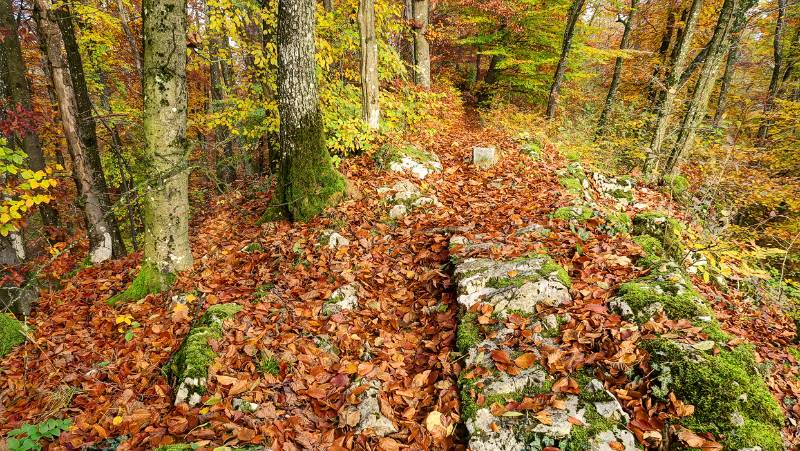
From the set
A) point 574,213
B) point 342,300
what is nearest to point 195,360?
point 342,300

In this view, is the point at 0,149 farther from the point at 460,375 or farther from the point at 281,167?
the point at 460,375

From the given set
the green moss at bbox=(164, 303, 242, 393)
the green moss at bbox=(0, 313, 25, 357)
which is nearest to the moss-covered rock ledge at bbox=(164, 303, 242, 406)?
the green moss at bbox=(164, 303, 242, 393)

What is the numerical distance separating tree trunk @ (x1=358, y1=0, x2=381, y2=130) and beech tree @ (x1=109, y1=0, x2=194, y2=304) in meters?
3.98

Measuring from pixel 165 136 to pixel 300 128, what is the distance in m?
2.01

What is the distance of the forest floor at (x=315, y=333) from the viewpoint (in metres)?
3.26

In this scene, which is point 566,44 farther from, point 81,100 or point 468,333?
point 81,100

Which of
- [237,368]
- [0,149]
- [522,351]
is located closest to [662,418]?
[522,351]

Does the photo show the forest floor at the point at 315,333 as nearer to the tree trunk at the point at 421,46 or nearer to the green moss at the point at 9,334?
the green moss at the point at 9,334

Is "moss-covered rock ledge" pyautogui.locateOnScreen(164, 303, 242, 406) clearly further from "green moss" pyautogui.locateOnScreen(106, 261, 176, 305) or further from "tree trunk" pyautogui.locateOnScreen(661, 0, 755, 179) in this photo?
"tree trunk" pyautogui.locateOnScreen(661, 0, 755, 179)

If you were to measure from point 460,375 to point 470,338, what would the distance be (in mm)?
400

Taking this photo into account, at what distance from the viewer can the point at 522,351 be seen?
3.42 m

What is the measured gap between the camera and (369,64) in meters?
8.22

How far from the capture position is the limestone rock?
14.9ft

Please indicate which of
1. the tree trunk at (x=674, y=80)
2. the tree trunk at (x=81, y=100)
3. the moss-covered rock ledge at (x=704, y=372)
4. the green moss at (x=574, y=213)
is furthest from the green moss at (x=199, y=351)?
the tree trunk at (x=674, y=80)
